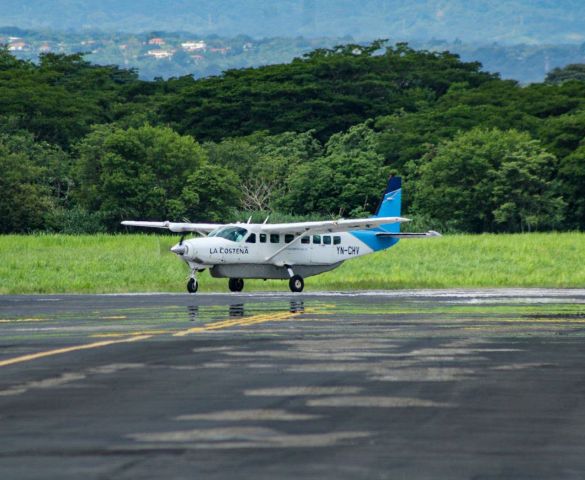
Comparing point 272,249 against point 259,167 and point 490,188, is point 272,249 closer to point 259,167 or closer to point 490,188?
point 490,188

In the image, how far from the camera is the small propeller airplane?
41.7 meters

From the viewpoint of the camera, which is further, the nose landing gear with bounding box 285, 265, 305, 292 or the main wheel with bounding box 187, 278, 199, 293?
the nose landing gear with bounding box 285, 265, 305, 292

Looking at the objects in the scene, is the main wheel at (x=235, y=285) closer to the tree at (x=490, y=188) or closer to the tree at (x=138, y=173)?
the tree at (x=138, y=173)

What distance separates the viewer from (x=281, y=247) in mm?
43875

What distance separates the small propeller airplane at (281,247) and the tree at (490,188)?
3853 cm

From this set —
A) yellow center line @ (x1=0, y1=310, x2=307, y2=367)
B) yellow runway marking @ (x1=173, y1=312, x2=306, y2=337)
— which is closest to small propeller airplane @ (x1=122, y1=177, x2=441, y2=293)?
yellow runway marking @ (x1=173, y1=312, x2=306, y2=337)

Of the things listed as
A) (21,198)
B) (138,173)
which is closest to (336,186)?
(138,173)

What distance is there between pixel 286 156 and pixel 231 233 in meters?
65.7

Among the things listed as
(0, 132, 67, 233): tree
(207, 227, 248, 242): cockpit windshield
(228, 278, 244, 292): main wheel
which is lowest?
(228, 278, 244, 292): main wheel

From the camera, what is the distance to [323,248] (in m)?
45.0

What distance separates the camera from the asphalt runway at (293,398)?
35.1ft

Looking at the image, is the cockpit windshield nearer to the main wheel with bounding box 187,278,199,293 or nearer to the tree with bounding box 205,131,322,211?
the main wheel with bounding box 187,278,199,293

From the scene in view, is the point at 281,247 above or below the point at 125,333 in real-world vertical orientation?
above

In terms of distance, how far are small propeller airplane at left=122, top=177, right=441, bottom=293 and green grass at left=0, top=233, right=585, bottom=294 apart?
2.74 ft
